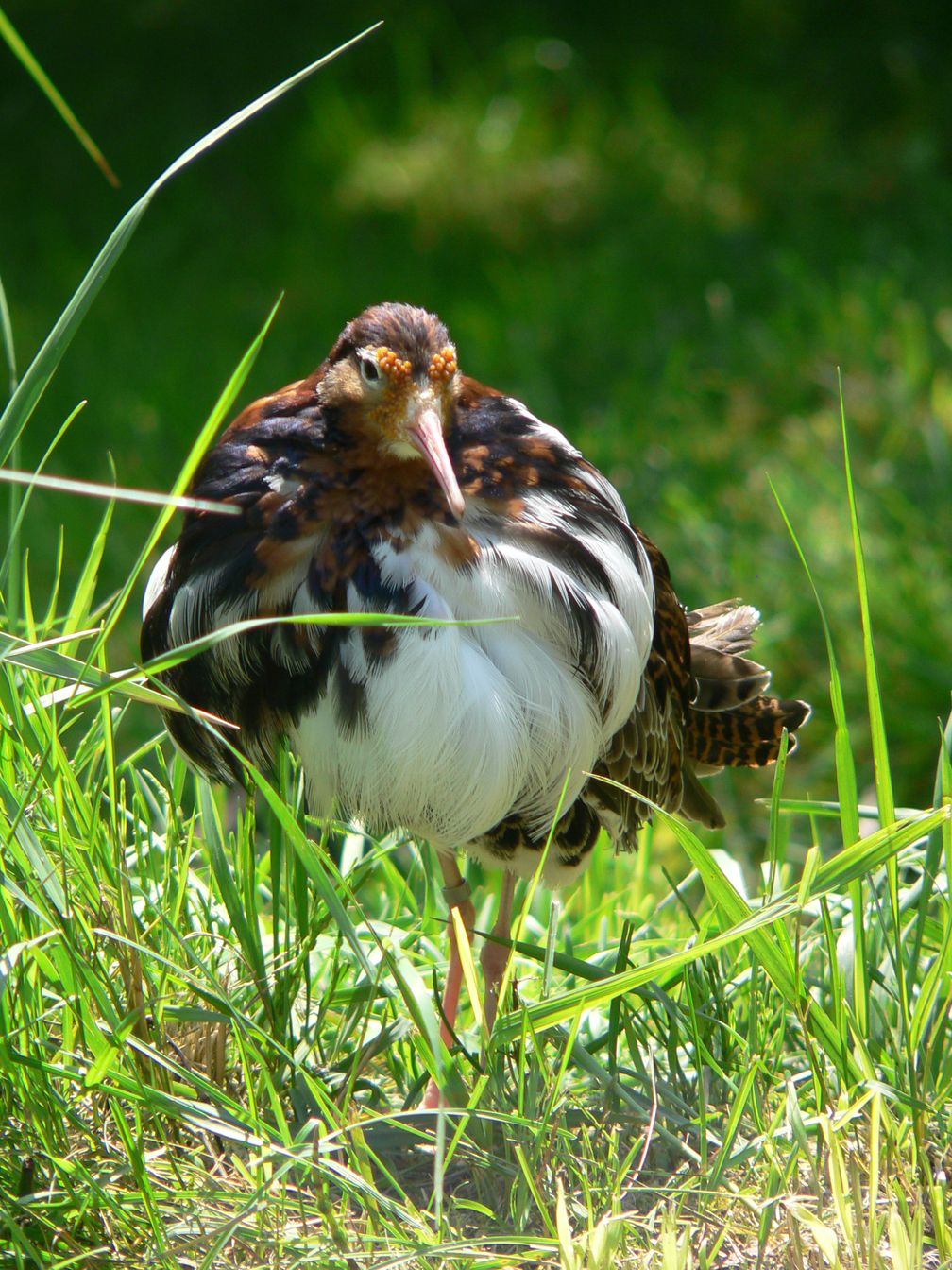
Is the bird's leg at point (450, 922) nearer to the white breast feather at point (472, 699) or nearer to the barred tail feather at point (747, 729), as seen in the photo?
the white breast feather at point (472, 699)

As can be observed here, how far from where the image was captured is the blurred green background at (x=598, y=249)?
145 inches

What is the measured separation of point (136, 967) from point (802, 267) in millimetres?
3979

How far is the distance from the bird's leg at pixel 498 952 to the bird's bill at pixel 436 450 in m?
0.67

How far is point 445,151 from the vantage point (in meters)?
5.97

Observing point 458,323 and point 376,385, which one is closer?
point 376,385

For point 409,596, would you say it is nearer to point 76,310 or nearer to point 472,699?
point 472,699

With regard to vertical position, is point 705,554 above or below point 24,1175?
below

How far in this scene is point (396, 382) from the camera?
179 centimetres

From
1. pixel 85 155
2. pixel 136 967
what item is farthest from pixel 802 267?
pixel 136 967

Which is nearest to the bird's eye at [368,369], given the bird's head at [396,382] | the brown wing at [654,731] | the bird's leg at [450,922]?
the bird's head at [396,382]

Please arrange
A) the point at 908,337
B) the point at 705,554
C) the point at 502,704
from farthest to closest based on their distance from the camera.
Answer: the point at 908,337 → the point at 705,554 → the point at 502,704

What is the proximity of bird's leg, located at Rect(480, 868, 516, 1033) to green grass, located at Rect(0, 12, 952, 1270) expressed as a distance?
0.82ft

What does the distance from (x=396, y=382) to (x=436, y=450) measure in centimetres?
12

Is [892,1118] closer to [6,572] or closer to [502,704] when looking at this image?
[502,704]
